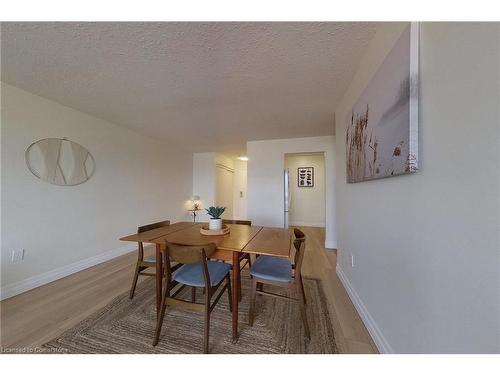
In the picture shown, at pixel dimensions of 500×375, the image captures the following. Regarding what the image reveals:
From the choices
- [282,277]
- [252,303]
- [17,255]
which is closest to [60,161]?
[17,255]

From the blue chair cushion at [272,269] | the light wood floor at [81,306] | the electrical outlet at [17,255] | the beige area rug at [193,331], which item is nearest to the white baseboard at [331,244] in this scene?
the light wood floor at [81,306]

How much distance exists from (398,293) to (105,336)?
210cm

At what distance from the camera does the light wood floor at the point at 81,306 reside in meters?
1.40

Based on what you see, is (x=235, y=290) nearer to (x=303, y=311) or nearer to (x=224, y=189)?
(x=303, y=311)

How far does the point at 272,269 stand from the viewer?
1.59 metres

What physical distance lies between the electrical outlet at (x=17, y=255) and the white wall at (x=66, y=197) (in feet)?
0.12

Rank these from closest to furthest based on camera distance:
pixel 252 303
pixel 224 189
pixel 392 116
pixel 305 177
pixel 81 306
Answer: pixel 392 116
pixel 252 303
pixel 81 306
pixel 305 177
pixel 224 189

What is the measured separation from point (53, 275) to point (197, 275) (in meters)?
2.25

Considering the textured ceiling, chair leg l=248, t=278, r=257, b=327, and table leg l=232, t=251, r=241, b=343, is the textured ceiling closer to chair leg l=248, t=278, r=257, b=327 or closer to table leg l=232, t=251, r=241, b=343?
table leg l=232, t=251, r=241, b=343

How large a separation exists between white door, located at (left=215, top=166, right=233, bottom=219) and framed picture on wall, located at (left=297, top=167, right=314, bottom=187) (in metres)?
2.38

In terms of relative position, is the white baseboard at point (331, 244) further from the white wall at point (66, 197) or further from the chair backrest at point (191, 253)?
the white wall at point (66, 197)

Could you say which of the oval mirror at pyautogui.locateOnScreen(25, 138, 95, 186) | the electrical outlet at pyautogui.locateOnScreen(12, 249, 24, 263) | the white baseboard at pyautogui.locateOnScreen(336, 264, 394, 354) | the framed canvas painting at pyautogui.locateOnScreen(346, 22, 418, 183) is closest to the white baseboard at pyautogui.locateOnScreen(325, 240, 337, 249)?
the white baseboard at pyautogui.locateOnScreen(336, 264, 394, 354)
